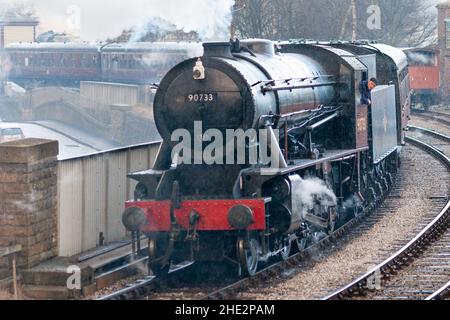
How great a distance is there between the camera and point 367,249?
13.1 m

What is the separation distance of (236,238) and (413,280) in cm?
217

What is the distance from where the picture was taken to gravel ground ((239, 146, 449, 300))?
10586 mm

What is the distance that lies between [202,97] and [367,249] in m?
3.56

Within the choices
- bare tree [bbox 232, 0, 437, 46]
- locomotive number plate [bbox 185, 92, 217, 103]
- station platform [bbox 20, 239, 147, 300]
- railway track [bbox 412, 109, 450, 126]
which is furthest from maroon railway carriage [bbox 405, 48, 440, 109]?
station platform [bbox 20, 239, 147, 300]

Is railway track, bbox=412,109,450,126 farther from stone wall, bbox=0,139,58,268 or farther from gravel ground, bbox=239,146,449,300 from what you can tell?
stone wall, bbox=0,139,58,268

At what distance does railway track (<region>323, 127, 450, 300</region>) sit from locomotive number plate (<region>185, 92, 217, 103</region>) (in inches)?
109

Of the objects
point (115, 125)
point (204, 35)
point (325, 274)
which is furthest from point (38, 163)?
point (115, 125)

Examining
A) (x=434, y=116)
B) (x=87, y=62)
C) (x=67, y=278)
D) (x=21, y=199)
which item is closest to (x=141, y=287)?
(x=67, y=278)

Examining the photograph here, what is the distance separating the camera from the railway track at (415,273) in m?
10.2

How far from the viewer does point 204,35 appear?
1822 cm
